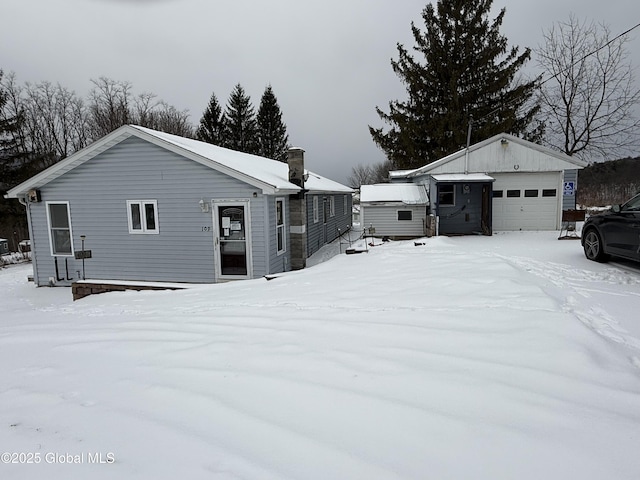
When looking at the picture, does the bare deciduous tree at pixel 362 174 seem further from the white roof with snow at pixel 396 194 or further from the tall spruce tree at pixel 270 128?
the white roof with snow at pixel 396 194

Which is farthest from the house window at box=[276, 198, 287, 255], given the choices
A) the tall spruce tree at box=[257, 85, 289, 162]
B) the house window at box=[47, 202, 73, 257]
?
the tall spruce tree at box=[257, 85, 289, 162]

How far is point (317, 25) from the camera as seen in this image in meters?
16.6

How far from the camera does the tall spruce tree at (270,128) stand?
Answer: 127 ft

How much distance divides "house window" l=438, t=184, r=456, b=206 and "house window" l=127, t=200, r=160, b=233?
10669 mm

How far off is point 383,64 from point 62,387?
96.2 ft

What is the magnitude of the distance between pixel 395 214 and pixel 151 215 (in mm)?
9199

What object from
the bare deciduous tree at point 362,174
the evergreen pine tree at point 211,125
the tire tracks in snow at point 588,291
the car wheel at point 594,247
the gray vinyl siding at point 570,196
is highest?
the evergreen pine tree at point 211,125

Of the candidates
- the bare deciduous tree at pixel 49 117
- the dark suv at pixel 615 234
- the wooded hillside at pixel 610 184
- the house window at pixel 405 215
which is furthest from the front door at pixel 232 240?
the wooded hillside at pixel 610 184

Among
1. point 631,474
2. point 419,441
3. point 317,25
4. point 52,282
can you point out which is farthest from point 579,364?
point 317,25

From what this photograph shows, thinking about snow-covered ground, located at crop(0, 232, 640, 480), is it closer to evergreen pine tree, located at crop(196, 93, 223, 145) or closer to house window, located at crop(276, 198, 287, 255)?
house window, located at crop(276, 198, 287, 255)

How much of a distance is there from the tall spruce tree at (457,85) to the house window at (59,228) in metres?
20.8

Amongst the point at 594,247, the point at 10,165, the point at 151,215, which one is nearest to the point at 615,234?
the point at 594,247

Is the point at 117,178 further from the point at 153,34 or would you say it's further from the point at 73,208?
the point at 153,34

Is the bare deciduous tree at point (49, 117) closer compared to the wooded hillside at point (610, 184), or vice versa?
the bare deciduous tree at point (49, 117)
